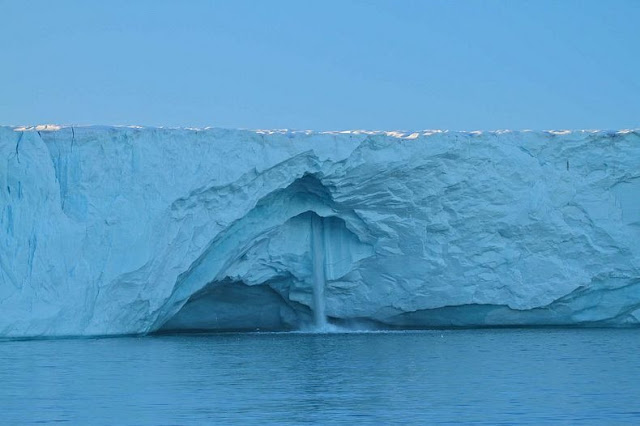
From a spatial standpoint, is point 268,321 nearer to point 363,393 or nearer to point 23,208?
point 23,208

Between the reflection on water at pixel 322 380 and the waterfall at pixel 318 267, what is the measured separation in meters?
2.39

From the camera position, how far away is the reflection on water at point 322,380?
914 centimetres

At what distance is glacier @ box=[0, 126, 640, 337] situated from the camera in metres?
18.3

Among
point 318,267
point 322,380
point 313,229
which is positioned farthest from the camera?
point 313,229

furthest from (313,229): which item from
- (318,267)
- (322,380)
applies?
(322,380)

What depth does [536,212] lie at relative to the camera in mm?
20656

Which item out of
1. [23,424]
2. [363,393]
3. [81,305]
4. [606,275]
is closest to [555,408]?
[363,393]

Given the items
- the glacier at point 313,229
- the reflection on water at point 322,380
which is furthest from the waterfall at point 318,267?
the reflection on water at point 322,380

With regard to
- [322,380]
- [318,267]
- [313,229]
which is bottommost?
[322,380]

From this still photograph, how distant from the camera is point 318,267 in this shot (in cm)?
2083

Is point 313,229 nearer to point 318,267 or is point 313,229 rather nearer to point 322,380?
point 318,267

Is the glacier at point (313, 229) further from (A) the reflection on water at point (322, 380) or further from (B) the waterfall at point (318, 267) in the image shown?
(A) the reflection on water at point (322, 380)

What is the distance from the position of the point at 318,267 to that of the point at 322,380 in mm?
9034

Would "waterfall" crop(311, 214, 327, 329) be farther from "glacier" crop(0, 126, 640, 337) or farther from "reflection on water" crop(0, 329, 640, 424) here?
"reflection on water" crop(0, 329, 640, 424)
